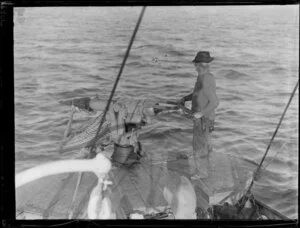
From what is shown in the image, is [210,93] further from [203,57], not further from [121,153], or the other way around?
[121,153]

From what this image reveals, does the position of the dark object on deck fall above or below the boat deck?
above

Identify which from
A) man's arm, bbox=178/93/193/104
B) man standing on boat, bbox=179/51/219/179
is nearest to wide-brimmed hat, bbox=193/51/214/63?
man standing on boat, bbox=179/51/219/179

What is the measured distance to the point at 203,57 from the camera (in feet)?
5.32

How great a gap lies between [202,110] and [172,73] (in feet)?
0.57

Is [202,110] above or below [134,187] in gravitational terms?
above

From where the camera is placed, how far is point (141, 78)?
5.32 ft

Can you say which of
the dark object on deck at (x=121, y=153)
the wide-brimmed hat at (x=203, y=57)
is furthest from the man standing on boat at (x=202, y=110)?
the dark object on deck at (x=121, y=153)

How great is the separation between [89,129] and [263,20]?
733mm

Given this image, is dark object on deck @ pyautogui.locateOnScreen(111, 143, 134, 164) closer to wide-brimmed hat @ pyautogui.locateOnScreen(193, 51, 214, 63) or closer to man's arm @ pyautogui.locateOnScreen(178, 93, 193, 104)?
man's arm @ pyautogui.locateOnScreen(178, 93, 193, 104)

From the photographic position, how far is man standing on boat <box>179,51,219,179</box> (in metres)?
1.63

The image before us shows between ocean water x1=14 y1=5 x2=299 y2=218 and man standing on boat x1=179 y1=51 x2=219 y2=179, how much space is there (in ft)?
0.07

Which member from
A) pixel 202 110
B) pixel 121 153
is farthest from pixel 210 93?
pixel 121 153

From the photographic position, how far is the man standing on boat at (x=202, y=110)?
1.63 meters

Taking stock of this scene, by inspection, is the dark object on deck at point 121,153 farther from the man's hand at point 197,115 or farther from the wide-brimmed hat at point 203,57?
the wide-brimmed hat at point 203,57
